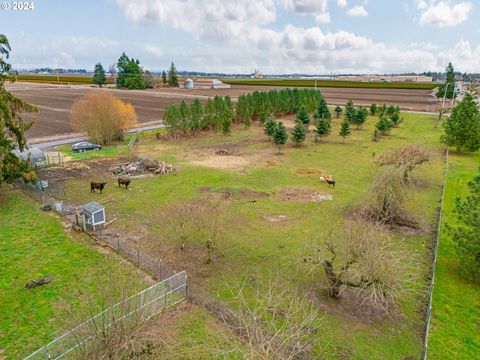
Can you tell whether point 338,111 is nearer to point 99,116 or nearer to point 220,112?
point 220,112

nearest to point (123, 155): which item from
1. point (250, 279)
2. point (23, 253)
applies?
point (23, 253)

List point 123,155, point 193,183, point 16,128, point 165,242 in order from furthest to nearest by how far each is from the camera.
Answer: point 123,155 < point 193,183 < point 16,128 < point 165,242

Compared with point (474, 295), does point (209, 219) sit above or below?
Result: above

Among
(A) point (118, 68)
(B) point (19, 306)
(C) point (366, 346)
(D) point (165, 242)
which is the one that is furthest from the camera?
(A) point (118, 68)

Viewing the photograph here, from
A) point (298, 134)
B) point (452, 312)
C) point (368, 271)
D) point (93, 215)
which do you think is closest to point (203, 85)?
point (298, 134)

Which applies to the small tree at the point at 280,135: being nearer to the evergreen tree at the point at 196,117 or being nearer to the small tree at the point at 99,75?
the evergreen tree at the point at 196,117

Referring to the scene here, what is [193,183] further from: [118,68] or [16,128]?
[118,68]
